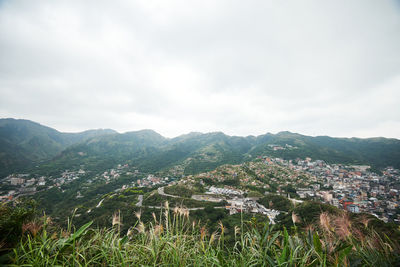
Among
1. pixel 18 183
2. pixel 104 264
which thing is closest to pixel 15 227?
pixel 104 264

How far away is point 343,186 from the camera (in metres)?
54.5

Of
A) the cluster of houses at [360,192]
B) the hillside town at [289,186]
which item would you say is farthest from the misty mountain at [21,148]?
the cluster of houses at [360,192]

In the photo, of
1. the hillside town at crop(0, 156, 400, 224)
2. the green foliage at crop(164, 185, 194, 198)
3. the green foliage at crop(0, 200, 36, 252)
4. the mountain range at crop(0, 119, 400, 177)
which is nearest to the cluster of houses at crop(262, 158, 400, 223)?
the hillside town at crop(0, 156, 400, 224)

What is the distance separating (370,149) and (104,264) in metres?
198

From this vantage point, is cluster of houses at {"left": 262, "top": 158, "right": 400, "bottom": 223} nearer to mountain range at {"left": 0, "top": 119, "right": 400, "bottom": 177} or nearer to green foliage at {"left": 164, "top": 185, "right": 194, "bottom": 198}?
mountain range at {"left": 0, "top": 119, "right": 400, "bottom": 177}

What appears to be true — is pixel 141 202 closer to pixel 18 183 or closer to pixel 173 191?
pixel 173 191

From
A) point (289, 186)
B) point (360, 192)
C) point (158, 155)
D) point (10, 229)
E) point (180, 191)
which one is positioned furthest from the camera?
point (158, 155)

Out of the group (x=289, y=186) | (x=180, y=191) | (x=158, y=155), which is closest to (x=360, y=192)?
(x=289, y=186)

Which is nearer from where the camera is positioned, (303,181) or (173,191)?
(173,191)

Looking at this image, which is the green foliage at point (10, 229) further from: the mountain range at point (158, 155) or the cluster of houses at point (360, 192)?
the mountain range at point (158, 155)

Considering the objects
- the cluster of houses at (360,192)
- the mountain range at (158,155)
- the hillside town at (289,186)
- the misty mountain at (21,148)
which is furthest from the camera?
the misty mountain at (21,148)

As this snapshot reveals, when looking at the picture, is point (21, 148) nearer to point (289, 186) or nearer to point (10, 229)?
point (10, 229)

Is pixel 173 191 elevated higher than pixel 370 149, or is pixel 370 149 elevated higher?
pixel 370 149

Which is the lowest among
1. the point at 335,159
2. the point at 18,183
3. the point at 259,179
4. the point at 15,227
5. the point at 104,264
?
the point at 18,183
